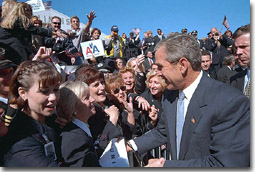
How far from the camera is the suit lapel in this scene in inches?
67.4

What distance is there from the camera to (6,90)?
176cm

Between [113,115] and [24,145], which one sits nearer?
[24,145]

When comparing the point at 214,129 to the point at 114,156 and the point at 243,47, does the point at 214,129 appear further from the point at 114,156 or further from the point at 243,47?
the point at 243,47

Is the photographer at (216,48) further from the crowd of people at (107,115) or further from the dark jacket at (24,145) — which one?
the dark jacket at (24,145)

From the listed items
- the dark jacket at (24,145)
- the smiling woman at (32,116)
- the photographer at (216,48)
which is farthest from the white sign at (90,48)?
the photographer at (216,48)

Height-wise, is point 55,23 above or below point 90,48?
above

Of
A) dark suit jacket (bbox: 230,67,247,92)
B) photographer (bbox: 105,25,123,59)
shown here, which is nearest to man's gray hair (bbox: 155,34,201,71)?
dark suit jacket (bbox: 230,67,247,92)

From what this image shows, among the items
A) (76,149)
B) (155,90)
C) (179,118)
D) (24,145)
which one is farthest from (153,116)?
(24,145)

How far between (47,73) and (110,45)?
17.4ft

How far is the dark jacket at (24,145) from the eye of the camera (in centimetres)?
143

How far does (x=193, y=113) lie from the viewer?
1.74 meters

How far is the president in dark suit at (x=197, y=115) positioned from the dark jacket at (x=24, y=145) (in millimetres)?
866

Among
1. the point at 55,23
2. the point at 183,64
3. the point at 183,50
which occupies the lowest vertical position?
the point at 183,64

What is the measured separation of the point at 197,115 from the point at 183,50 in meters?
0.51
